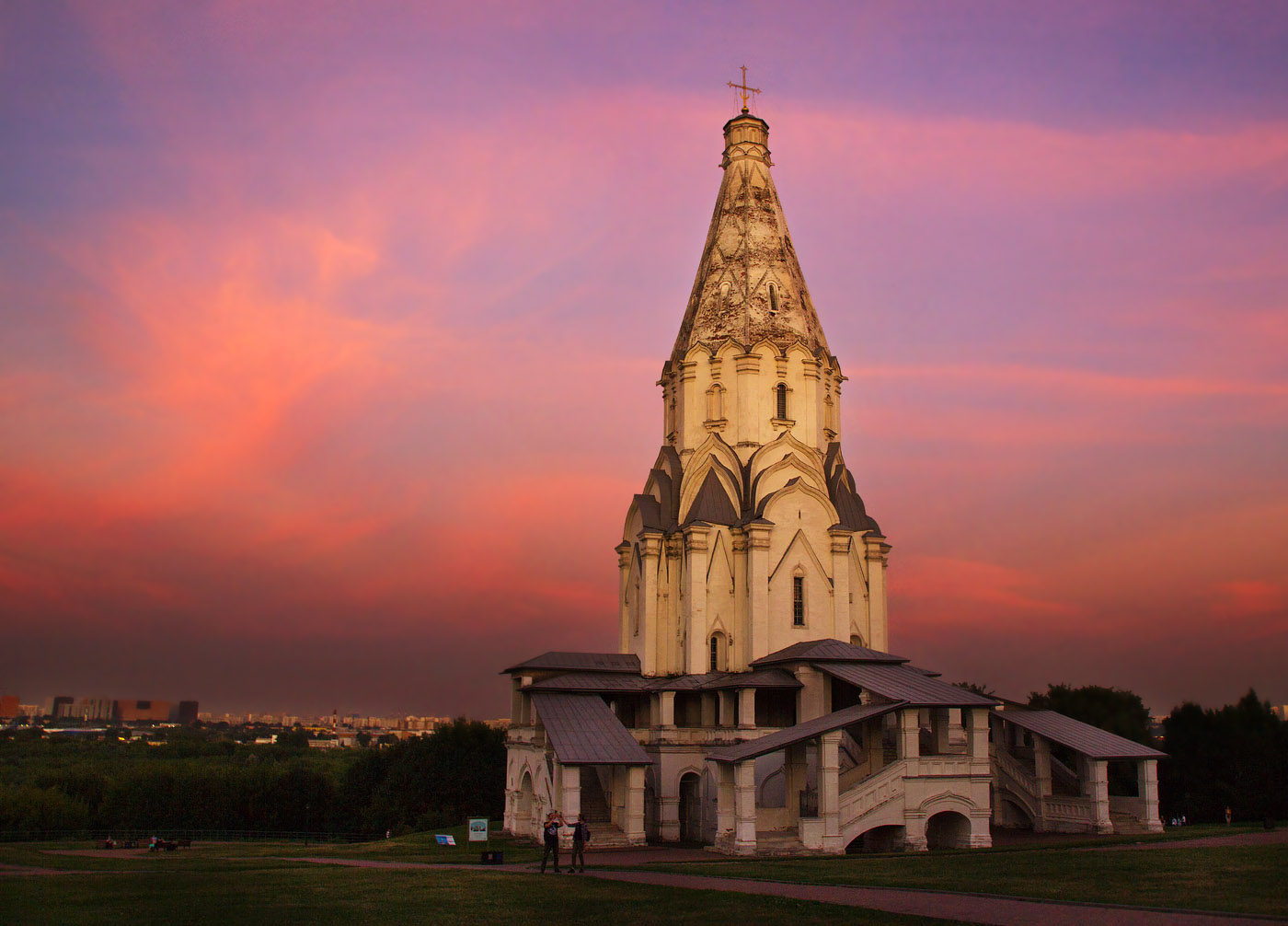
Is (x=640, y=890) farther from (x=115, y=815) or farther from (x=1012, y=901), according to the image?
(x=115, y=815)

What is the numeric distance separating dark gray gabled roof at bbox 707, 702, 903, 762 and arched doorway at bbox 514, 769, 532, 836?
885 cm

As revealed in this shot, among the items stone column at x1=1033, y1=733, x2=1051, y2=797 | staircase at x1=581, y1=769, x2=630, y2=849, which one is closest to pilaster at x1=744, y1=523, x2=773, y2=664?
staircase at x1=581, y1=769, x2=630, y2=849

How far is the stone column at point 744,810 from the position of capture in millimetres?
24656

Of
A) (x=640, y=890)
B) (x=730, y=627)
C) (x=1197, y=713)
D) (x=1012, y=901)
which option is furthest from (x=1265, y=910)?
(x=1197, y=713)

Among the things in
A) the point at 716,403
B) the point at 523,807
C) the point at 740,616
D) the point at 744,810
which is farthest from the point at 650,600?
the point at 744,810

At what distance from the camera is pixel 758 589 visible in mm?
34969

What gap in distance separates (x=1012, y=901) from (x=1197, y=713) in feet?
108

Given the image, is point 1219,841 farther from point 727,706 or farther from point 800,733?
point 727,706

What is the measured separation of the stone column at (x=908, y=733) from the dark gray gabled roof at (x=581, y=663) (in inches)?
446

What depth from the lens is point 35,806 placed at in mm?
59500

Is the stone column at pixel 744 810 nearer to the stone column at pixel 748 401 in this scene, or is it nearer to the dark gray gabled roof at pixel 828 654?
the dark gray gabled roof at pixel 828 654

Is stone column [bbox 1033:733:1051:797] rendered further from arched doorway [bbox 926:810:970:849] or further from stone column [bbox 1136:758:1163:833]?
arched doorway [bbox 926:810:970:849]

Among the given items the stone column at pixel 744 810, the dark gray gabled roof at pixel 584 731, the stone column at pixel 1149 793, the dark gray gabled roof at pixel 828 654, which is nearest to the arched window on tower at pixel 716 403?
the dark gray gabled roof at pixel 828 654

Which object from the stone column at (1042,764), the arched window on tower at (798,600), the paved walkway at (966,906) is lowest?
the paved walkway at (966,906)
